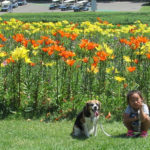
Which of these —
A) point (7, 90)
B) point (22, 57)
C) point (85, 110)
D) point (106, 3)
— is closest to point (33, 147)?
point (85, 110)

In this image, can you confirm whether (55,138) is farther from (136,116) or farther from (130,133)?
(136,116)

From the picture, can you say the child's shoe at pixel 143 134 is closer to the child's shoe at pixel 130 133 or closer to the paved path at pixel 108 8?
the child's shoe at pixel 130 133

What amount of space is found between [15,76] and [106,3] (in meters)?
47.3

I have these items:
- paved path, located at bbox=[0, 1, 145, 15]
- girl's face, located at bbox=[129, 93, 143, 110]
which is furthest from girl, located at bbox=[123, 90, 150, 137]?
paved path, located at bbox=[0, 1, 145, 15]

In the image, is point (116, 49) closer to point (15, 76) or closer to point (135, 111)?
point (15, 76)

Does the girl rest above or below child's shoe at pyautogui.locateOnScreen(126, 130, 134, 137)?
above

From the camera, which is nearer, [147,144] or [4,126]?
[147,144]

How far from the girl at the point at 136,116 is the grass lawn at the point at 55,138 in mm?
175

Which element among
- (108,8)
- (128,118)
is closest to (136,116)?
(128,118)

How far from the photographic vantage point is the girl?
16.9ft

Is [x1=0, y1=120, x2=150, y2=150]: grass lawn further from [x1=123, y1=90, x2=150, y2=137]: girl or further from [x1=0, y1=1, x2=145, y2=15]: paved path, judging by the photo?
[x1=0, y1=1, x2=145, y2=15]: paved path

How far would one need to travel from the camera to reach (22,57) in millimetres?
6059

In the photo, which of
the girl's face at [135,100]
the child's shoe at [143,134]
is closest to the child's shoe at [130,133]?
the child's shoe at [143,134]

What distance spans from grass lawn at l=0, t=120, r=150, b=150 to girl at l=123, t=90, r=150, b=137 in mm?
175
